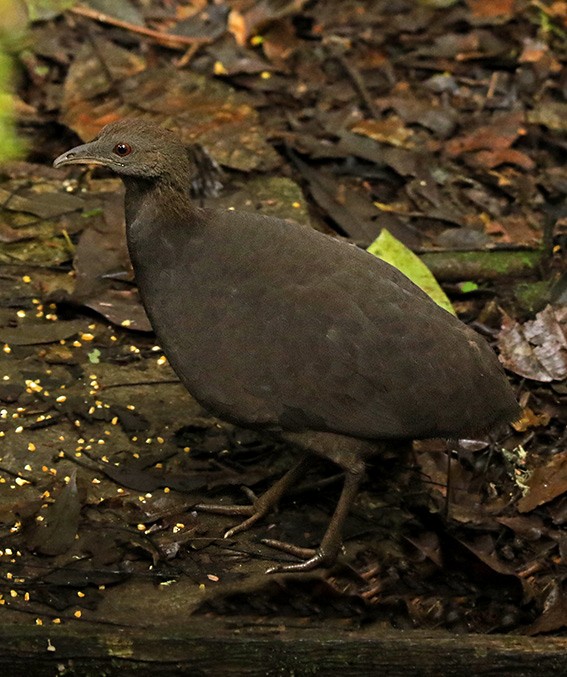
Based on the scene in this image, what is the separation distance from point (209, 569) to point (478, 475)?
1506 millimetres

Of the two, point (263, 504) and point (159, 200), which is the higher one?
point (159, 200)

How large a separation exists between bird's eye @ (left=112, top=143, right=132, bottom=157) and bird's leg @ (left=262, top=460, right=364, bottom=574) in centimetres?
160

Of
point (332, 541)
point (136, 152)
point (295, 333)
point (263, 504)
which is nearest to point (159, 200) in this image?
point (136, 152)

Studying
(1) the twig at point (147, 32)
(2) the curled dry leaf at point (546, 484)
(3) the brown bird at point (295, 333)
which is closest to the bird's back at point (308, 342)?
(3) the brown bird at point (295, 333)

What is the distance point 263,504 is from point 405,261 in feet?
6.08

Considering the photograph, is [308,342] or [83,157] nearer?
[308,342]

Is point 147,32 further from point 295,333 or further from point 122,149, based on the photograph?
point 295,333

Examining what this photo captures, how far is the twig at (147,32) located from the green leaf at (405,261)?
2.71 m

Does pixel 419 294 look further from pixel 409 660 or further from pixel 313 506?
pixel 409 660

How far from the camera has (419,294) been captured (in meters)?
4.94

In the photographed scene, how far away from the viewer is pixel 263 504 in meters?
5.03

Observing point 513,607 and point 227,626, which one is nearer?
point 227,626

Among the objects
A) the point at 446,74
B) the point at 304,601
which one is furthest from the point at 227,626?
the point at 446,74

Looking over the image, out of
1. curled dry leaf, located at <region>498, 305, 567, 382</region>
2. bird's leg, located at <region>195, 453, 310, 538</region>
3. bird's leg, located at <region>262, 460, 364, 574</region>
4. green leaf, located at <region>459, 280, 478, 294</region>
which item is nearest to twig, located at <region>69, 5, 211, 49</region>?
green leaf, located at <region>459, 280, 478, 294</region>
